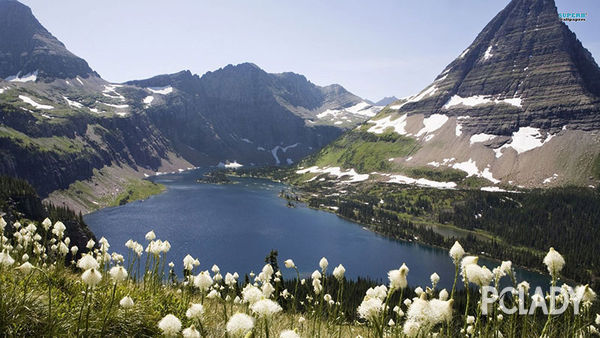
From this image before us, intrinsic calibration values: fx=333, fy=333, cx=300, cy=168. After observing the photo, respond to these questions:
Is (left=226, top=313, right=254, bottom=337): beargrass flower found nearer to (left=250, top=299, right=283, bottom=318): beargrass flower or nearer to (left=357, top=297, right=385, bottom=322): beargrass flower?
(left=250, top=299, right=283, bottom=318): beargrass flower

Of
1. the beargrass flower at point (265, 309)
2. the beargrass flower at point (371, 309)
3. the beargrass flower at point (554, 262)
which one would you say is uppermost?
the beargrass flower at point (554, 262)

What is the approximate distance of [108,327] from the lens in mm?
5523

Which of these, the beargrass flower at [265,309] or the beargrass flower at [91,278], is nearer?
the beargrass flower at [265,309]

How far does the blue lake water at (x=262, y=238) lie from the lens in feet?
313

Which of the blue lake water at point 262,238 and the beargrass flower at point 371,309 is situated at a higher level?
the beargrass flower at point 371,309

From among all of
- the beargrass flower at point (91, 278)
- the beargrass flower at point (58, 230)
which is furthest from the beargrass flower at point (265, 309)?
the beargrass flower at point (58, 230)

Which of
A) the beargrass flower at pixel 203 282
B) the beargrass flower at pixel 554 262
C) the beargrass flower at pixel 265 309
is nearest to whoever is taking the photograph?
the beargrass flower at pixel 265 309

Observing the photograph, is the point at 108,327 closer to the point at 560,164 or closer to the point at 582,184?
the point at 582,184

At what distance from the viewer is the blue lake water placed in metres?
95.2

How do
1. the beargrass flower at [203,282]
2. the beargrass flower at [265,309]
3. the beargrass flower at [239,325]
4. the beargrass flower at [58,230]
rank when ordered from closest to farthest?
1. the beargrass flower at [239,325]
2. the beargrass flower at [265,309]
3. the beargrass flower at [203,282]
4. the beargrass flower at [58,230]

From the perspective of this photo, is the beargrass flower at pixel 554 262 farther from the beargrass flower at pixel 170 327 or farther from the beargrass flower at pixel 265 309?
the beargrass flower at pixel 170 327

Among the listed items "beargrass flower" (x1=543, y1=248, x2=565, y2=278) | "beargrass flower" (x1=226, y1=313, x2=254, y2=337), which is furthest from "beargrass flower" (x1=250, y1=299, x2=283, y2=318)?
"beargrass flower" (x1=543, y1=248, x2=565, y2=278)

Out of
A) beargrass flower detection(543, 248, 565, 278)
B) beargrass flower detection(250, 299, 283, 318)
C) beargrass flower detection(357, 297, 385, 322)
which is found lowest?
beargrass flower detection(357, 297, 385, 322)

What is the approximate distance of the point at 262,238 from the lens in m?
120
